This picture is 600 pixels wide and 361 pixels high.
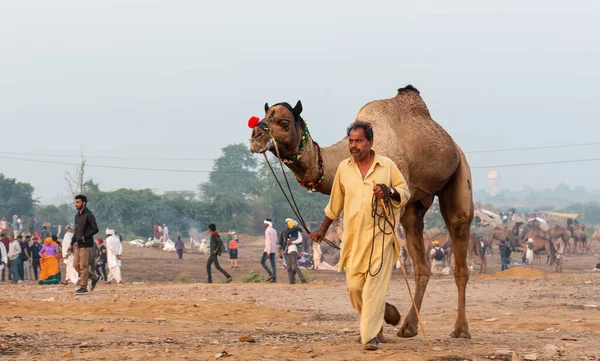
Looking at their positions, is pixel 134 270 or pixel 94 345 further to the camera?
pixel 134 270

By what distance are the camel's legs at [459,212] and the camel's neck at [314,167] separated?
181 centimetres

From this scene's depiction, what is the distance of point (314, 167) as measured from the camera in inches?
344

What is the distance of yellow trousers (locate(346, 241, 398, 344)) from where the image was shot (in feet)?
25.0

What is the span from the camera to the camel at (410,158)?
861 cm

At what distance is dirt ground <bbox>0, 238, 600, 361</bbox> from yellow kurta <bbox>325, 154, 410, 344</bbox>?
347mm

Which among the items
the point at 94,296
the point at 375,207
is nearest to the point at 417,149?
the point at 375,207

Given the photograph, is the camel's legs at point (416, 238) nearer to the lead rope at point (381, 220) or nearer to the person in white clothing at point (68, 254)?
the lead rope at point (381, 220)

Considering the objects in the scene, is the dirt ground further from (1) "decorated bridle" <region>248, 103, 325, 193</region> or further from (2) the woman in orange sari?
(2) the woman in orange sari

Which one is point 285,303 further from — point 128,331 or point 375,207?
point 375,207

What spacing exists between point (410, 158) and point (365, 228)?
75.1 inches

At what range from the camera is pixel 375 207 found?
7734 mm

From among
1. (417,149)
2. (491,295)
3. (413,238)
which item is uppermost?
(417,149)

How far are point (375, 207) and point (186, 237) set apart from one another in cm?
6964

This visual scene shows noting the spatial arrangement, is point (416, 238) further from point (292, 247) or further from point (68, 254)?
point (68, 254)
